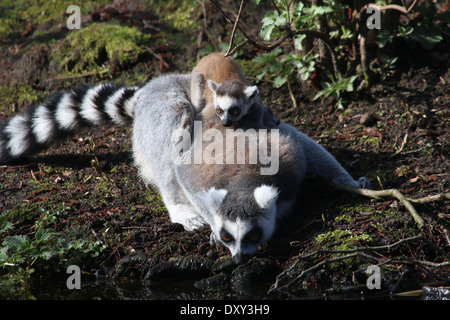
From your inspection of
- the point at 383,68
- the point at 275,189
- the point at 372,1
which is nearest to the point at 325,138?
the point at 383,68

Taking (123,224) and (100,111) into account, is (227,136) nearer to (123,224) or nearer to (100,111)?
(123,224)

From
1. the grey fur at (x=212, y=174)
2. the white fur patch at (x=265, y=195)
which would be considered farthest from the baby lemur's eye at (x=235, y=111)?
the white fur patch at (x=265, y=195)

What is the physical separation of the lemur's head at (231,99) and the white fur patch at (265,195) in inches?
46.0

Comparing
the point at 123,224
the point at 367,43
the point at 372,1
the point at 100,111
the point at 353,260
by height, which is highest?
the point at 372,1

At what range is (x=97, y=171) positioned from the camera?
6082 millimetres

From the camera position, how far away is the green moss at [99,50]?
7996 millimetres

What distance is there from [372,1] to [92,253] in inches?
169

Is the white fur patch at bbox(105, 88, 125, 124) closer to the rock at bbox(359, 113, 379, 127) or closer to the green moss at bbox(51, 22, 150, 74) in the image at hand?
the green moss at bbox(51, 22, 150, 74)

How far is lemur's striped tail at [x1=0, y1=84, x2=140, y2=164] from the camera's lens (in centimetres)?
598

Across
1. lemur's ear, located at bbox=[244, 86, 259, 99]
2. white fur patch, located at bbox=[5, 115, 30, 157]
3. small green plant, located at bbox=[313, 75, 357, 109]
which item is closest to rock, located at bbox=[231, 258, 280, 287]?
lemur's ear, located at bbox=[244, 86, 259, 99]

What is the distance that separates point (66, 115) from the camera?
19.7ft

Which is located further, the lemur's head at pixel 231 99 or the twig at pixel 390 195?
the lemur's head at pixel 231 99

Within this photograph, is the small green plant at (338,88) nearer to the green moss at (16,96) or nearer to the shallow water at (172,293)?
the shallow water at (172,293)

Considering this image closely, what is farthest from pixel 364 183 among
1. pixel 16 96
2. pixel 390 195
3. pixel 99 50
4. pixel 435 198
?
pixel 16 96
